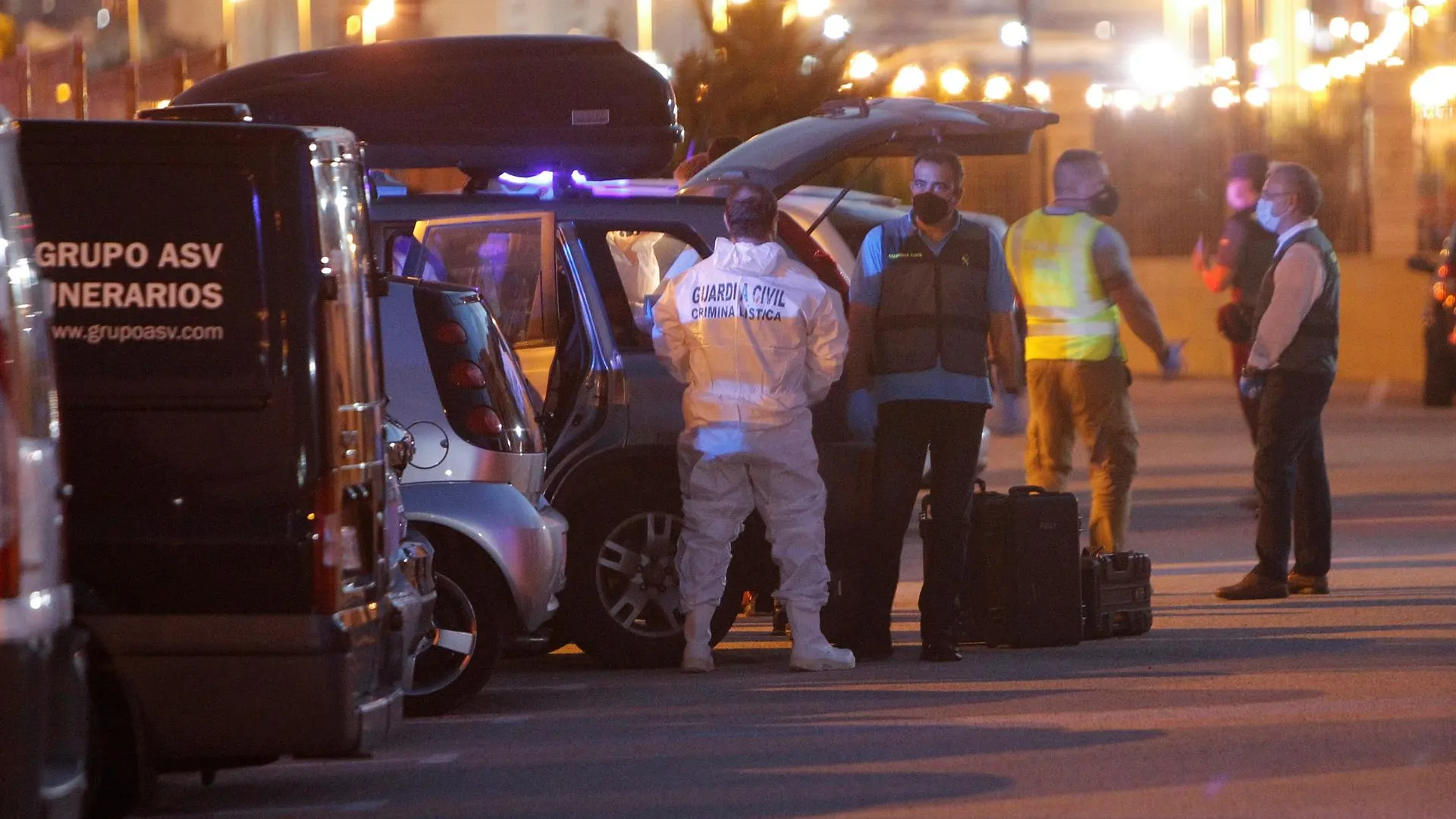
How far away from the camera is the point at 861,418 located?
10.1 metres

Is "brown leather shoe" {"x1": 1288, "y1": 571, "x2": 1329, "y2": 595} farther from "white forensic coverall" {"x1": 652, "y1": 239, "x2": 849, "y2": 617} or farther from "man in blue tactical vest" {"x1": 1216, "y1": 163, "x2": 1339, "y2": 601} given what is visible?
"white forensic coverall" {"x1": 652, "y1": 239, "x2": 849, "y2": 617}

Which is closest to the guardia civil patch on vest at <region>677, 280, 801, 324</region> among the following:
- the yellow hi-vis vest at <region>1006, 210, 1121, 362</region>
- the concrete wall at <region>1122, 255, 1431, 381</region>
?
the yellow hi-vis vest at <region>1006, 210, 1121, 362</region>

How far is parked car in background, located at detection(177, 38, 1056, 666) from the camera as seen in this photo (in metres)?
9.66

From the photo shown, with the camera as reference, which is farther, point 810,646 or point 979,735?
point 810,646

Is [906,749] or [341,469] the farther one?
[906,749]

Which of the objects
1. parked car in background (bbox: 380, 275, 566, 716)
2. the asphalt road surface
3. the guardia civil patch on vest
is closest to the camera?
the asphalt road surface

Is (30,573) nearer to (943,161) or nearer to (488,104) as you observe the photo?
(943,161)

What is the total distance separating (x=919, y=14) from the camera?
294ft

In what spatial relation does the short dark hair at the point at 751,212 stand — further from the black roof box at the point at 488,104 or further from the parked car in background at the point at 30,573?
the parked car in background at the point at 30,573

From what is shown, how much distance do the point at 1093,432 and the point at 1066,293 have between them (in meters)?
0.62

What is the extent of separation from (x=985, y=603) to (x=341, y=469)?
434cm

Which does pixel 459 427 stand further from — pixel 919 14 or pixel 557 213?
pixel 919 14

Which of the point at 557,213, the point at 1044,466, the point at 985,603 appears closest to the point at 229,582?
the point at 557,213

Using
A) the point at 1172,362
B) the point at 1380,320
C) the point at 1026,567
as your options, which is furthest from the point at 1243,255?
the point at 1380,320
